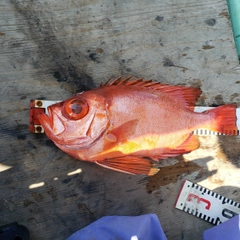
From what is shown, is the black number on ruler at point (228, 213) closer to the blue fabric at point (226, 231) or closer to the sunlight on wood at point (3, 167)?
the blue fabric at point (226, 231)

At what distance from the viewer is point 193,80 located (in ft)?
7.04

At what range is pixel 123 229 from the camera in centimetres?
179

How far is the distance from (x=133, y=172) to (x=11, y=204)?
2.55 ft

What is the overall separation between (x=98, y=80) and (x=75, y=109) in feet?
1.50

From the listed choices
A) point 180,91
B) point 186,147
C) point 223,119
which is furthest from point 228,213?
point 180,91

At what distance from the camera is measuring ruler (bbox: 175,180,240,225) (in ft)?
6.81

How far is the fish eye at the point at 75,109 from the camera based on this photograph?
1672mm

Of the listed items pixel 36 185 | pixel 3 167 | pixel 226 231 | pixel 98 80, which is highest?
pixel 98 80

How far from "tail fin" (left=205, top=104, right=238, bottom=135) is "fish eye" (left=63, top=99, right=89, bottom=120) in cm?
80

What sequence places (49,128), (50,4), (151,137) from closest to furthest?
(49,128) → (151,137) → (50,4)

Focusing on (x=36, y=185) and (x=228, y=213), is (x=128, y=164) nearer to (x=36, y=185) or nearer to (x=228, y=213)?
(x=36, y=185)

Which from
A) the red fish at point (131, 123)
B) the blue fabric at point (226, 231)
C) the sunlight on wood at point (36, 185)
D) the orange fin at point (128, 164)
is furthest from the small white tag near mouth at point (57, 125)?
the blue fabric at point (226, 231)

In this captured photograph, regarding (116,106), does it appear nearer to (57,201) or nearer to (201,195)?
(57,201)

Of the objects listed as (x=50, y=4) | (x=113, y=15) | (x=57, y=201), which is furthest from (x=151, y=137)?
(x=50, y=4)
